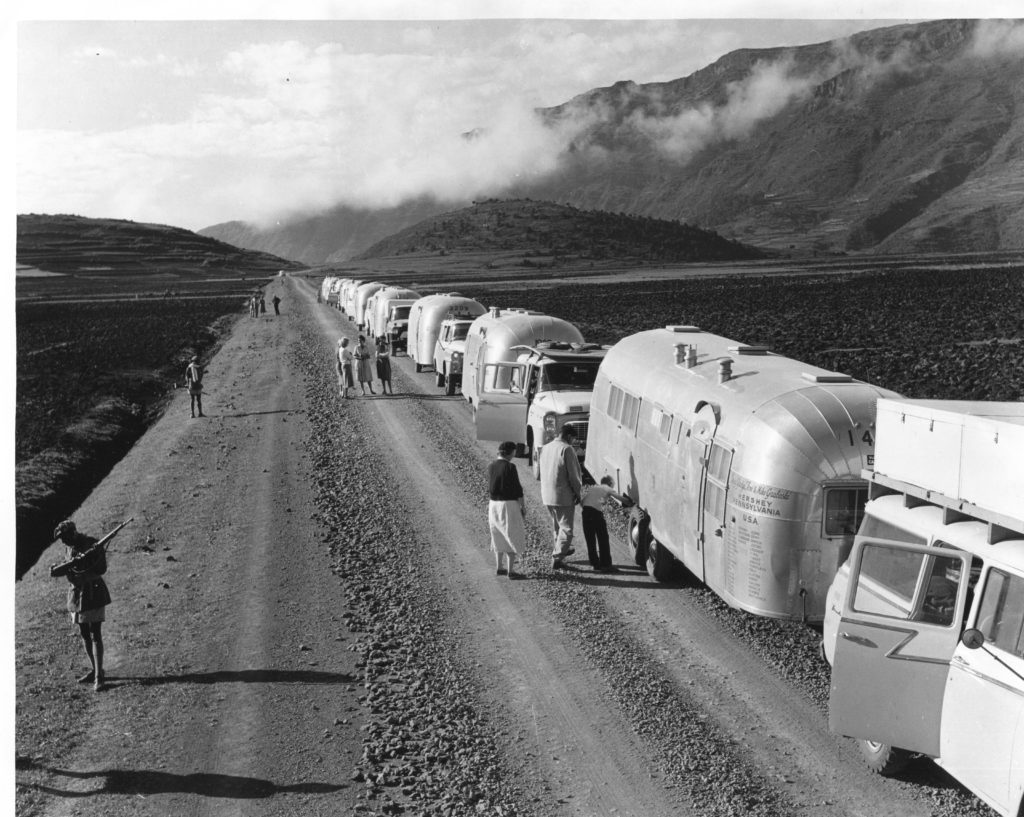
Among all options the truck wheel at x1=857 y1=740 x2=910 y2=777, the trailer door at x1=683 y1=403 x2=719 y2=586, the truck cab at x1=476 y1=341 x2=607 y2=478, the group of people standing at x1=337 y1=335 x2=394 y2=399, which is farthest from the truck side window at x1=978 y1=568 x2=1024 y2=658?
the group of people standing at x1=337 y1=335 x2=394 y2=399

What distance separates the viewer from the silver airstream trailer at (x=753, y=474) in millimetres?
9703

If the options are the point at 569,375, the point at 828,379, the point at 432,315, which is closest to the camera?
the point at 828,379

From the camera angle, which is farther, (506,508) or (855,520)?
(506,508)

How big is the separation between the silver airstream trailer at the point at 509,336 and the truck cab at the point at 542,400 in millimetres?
1274

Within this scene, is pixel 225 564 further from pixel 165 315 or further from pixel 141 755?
pixel 165 315

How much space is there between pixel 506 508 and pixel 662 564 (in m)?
2.20

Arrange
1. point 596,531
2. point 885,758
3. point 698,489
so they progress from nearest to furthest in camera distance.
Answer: point 885,758 → point 698,489 → point 596,531

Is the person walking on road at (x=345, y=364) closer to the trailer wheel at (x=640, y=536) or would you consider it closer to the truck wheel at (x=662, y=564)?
the trailer wheel at (x=640, y=536)

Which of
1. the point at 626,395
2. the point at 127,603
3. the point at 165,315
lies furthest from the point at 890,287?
the point at 127,603

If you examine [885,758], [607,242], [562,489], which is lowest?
[885,758]

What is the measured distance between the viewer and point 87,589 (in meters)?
10.0

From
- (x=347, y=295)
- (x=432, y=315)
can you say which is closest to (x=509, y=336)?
(x=432, y=315)

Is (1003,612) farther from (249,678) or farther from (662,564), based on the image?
(249,678)

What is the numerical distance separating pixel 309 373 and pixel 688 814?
29379 mm
